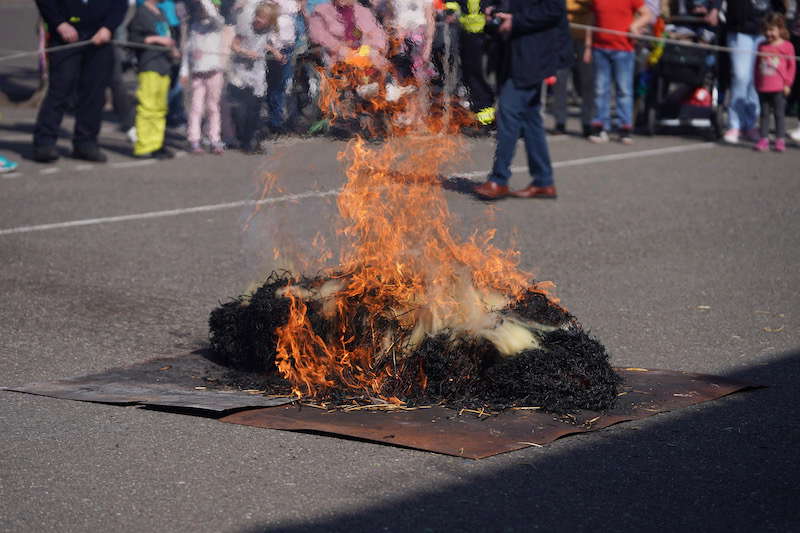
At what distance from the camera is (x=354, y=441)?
4828mm

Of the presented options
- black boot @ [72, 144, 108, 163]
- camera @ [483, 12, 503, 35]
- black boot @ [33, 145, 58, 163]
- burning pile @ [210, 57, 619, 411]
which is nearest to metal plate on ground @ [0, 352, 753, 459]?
burning pile @ [210, 57, 619, 411]

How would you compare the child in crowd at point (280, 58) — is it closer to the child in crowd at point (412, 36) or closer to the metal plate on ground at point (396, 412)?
the child in crowd at point (412, 36)

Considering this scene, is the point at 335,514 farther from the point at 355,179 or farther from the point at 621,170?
the point at 621,170

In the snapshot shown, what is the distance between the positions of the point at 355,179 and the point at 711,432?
79.9 inches

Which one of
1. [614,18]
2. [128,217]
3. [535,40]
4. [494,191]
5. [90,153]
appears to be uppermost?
[535,40]

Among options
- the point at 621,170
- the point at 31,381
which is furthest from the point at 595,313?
the point at 621,170

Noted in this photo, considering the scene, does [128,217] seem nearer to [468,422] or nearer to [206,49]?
[206,49]

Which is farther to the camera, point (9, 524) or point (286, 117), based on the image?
point (286, 117)


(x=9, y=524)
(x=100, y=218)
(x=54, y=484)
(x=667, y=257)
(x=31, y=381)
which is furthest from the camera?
(x=100, y=218)

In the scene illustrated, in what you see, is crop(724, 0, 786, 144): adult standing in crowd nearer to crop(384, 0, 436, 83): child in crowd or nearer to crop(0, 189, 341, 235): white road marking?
crop(0, 189, 341, 235): white road marking

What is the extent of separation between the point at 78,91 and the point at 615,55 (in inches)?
244

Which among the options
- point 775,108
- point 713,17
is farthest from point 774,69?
point 713,17

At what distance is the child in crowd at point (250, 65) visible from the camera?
5.80 meters

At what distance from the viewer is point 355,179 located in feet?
19.0
